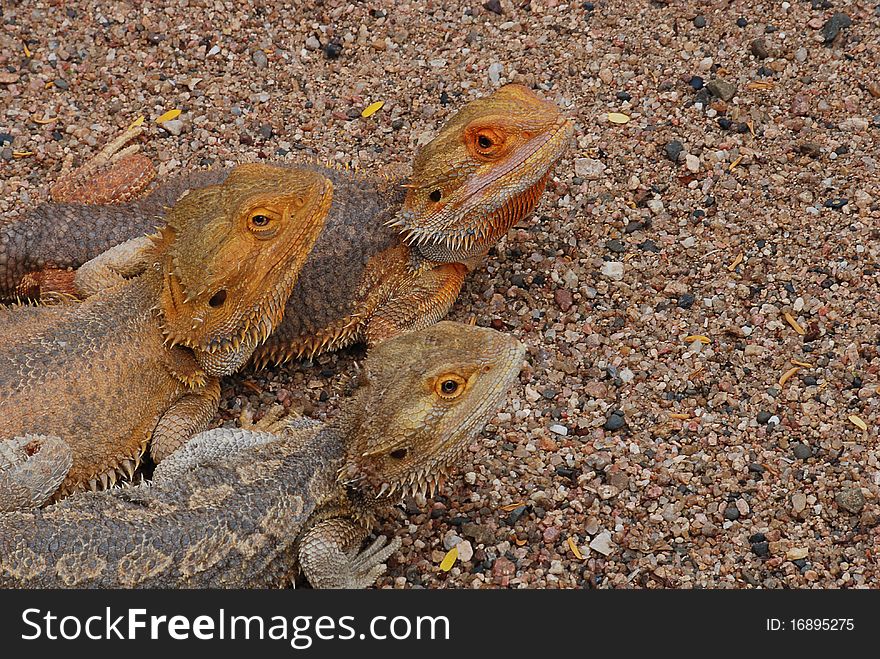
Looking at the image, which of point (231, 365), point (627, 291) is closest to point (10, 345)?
point (231, 365)

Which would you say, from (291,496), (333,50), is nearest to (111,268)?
(291,496)

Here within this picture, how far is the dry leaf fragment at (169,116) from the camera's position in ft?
19.5

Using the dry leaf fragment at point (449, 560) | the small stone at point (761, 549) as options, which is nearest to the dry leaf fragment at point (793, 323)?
the small stone at point (761, 549)

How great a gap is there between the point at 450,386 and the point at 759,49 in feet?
9.85

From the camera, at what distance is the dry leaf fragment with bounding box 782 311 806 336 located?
16.0ft

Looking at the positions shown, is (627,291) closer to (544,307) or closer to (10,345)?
(544,307)

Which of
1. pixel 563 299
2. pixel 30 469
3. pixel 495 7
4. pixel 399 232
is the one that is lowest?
pixel 30 469

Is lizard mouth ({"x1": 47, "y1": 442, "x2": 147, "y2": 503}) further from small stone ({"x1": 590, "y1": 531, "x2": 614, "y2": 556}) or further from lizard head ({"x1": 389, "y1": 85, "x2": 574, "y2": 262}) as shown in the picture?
small stone ({"x1": 590, "y1": 531, "x2": 614, "y2": 556})

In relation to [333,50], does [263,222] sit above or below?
below

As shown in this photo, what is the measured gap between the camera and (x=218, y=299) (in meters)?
4.42

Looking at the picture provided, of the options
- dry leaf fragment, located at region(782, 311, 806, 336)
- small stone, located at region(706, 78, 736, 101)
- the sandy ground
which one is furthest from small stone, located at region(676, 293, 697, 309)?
small stone, located at region(706, 78, 736, 101)

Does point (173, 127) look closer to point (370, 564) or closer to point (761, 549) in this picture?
point (370, 564)

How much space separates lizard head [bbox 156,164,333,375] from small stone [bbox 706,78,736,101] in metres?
2.28

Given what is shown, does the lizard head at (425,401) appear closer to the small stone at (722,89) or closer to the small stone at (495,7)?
the small stone at (722,89)
